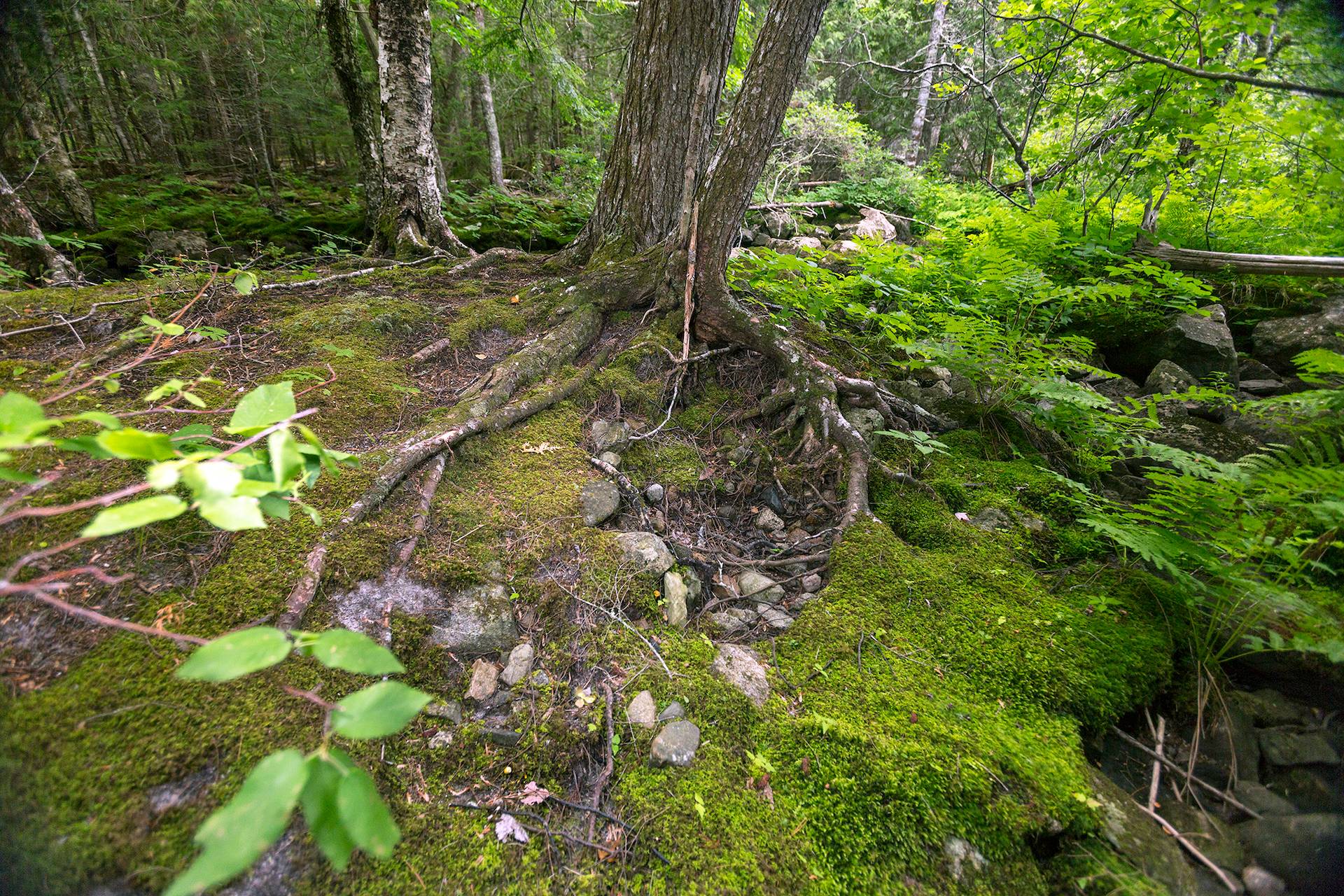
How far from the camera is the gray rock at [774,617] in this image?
264cm

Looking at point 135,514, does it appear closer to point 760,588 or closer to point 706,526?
point 760,588

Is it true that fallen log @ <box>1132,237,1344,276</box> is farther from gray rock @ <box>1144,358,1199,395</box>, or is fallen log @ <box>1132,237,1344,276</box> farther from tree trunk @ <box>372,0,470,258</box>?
tree trunk @ <box>372,0,470,258</box>

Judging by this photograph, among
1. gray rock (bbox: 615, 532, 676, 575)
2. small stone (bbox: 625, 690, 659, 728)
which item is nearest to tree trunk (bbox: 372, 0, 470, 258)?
gray rock (bbox: 615, 532, 676, 575)

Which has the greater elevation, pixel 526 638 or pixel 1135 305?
pixel 1135 305

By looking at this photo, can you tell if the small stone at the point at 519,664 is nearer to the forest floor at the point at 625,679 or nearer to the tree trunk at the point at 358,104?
the forest floor at the point at 625,679

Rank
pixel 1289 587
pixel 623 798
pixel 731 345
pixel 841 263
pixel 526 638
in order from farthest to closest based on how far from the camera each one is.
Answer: pixel 841 263, pixel 731 345, pixel 526 638, pixel 1289 587, pixel 623 798

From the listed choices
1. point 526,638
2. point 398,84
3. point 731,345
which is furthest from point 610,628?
point 398,84

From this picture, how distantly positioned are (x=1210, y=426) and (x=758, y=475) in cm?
335

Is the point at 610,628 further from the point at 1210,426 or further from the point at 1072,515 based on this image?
the point at 1210,426

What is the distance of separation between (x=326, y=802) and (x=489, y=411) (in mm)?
2778

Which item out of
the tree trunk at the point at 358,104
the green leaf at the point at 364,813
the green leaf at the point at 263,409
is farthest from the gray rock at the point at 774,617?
the tree trunk at the point at 358,104

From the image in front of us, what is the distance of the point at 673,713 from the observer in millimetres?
2086

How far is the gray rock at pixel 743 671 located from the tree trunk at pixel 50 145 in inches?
396

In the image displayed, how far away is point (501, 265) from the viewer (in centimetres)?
597
